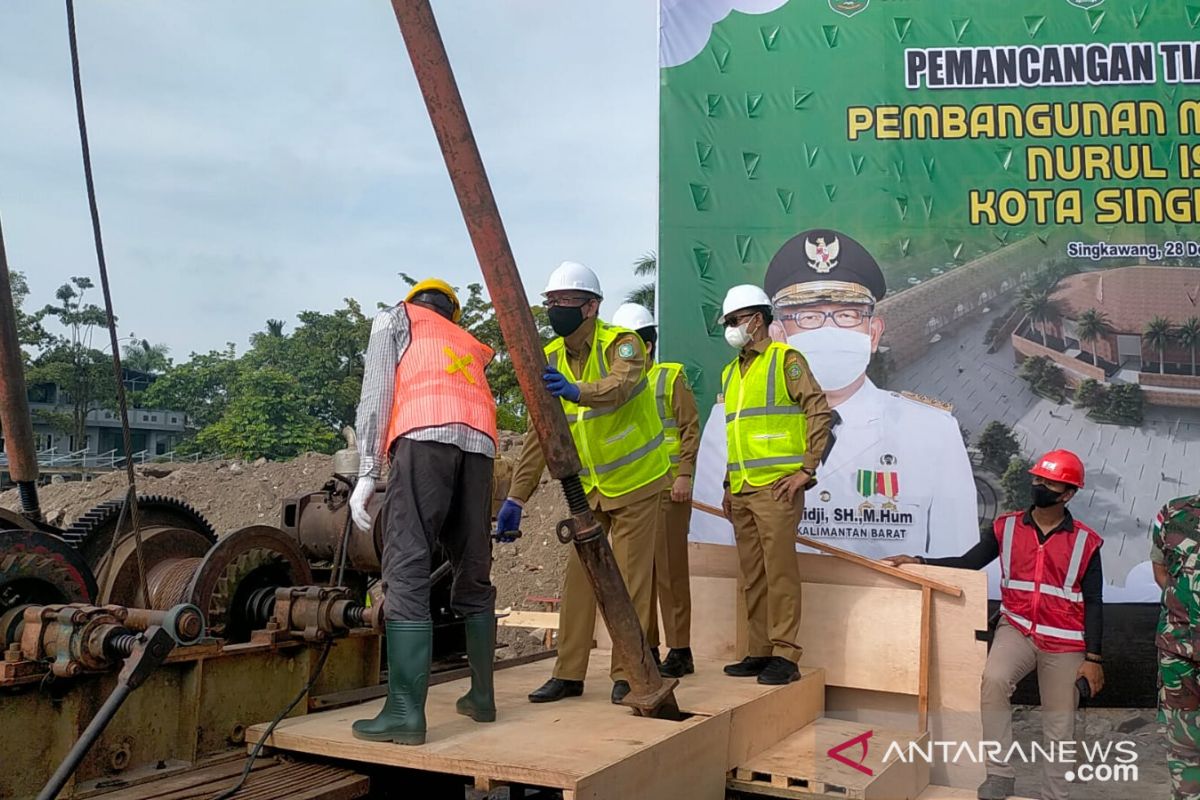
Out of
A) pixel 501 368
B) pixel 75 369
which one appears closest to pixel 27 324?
pixel 75 369

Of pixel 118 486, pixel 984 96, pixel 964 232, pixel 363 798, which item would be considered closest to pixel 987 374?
pixel 964 232

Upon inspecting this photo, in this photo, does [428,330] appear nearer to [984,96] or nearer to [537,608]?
[984,96]

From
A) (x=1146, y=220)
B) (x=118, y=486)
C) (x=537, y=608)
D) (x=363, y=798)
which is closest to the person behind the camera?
(x=363, y=798)

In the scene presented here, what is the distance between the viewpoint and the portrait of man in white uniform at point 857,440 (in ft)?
22.7

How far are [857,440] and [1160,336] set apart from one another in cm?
215

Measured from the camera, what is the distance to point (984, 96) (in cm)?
706

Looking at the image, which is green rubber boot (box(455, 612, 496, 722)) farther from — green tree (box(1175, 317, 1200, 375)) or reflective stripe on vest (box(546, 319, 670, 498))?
green tree (box(1175, 317, 1200, 375))

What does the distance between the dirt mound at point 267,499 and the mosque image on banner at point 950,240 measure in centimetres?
631

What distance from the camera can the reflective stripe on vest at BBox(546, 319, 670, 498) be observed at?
4.50 m

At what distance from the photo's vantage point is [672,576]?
5344mm

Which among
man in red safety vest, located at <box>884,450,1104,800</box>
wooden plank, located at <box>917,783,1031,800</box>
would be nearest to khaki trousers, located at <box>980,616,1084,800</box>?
man in red safety vest, located at <box>884,450,1104,800</box>

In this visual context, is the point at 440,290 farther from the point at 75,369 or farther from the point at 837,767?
the point at 75,369

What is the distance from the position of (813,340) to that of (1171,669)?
3628 millimetres

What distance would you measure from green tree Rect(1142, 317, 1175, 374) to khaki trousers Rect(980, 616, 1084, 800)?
9.50 feet
